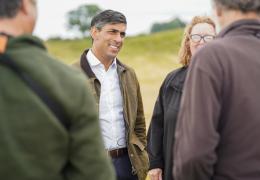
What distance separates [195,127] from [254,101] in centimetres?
30

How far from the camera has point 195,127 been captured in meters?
2.55

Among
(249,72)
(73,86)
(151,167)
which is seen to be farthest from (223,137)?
(151,167)

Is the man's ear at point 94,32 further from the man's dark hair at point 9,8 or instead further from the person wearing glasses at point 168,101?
the man's dark hair at point 9,8

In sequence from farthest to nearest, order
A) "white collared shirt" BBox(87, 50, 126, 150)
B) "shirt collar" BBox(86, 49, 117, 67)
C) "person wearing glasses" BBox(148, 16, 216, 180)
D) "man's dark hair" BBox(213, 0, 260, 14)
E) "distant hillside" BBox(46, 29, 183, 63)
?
"distant hillside" BBox(46, 29, 183, 63) → "shirt collar" BBox(86, 49, 117, 67) → "white collared shirt" BBox(87, 50, 126, 150) → "person wearing glasses" BBox(148, 16, 216, 180) → "man's dark hair" BBox(213, 0, 260, 14)

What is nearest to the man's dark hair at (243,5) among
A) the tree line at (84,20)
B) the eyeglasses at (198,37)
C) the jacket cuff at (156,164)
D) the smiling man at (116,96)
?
the eyeglasses at (198,37)

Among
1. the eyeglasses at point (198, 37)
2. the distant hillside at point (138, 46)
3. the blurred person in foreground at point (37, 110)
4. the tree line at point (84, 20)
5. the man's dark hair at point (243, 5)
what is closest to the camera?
the blurred person in foreground at point (37, 110)

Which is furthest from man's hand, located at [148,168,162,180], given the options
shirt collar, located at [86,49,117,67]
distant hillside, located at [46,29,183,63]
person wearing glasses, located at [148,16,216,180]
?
distant hillside, located at [46,29,183,63]

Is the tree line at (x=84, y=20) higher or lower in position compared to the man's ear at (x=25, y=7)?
lower

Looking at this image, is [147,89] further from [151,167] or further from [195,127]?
[195,127]

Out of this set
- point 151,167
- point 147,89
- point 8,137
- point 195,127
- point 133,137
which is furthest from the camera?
point 147,89

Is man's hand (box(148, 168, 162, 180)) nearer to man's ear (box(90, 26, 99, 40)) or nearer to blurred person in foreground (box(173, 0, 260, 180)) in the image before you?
man's ear (box(90, 26, 99, 40))

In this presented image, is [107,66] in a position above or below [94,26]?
below

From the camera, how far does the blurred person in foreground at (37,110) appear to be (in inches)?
86.3

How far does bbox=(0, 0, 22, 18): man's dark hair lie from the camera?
2.24 meters
